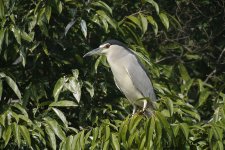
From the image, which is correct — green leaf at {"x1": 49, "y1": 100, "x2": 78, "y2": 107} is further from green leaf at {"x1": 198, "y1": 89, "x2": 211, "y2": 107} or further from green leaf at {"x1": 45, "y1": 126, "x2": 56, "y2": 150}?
green leaf at {"x1": 198, "y1": 89, "x2": 211, "y2": 107}

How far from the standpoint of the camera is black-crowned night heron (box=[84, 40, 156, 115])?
4938mm

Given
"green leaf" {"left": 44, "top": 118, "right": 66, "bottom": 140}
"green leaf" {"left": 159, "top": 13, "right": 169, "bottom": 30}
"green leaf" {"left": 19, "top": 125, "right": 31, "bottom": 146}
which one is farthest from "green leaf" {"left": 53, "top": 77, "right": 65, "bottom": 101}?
"green leaf" {"left": 159, "top": 13, "right": 169, "bottom": 30}

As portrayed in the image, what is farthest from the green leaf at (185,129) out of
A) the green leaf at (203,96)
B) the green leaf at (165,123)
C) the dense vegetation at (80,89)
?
the green leaf at (203,96)

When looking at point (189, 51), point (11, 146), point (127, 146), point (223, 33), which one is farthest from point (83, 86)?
point (223, 33)

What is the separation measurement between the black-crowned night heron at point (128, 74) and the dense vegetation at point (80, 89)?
0.07 meters

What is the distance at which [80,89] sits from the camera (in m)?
4.50

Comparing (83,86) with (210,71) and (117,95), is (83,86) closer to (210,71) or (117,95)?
(117,95)

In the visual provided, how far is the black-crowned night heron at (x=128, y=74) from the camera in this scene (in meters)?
4.94

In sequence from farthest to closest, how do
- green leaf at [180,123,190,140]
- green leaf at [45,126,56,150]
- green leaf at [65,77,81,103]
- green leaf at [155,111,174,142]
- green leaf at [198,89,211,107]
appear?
green leaf at [198,89,211,107], green leaf at [65,77,81,103], green leaf at [45,126,56,150], green leaf at [180,123,190,140], green leaf at [155,111,174,142]

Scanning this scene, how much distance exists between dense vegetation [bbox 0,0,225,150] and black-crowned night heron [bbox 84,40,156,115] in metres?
0.07

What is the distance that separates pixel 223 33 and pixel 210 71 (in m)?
0.42

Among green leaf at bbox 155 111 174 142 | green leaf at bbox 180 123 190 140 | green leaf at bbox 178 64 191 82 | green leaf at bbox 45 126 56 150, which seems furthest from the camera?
green leaf at bbox 178 64 191 82

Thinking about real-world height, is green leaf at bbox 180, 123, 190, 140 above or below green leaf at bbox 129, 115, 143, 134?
below

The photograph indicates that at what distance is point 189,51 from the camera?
6.22 metres
